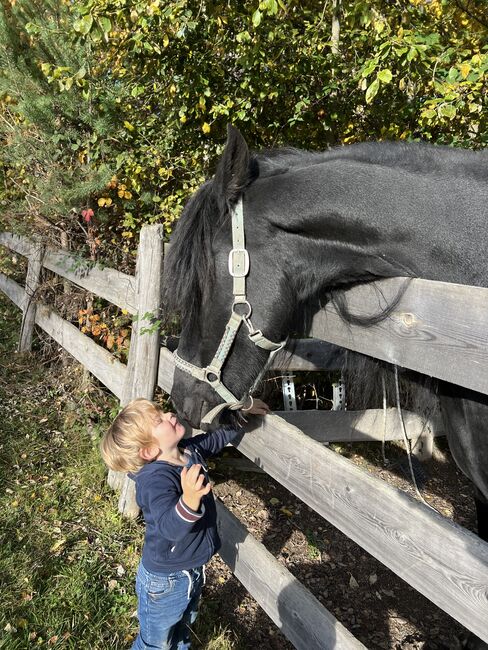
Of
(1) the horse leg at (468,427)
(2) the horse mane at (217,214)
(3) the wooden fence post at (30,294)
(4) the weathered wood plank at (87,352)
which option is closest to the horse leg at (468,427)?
(1) the horse leg at (468,427)

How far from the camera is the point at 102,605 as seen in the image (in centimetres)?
280

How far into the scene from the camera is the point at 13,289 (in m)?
7.27

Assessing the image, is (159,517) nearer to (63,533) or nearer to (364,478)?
(364,478)

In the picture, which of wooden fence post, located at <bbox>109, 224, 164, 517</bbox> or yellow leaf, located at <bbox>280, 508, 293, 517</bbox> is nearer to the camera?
wooden fence post, located at <bbox>109, 224, 164, 517</bbox>

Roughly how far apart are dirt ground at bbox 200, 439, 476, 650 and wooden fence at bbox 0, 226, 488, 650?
539 mm

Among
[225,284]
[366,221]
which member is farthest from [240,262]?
[366,221]

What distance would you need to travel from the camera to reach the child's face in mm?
2137

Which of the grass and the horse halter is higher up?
the horse halter

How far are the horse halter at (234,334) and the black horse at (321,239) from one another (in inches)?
1.0

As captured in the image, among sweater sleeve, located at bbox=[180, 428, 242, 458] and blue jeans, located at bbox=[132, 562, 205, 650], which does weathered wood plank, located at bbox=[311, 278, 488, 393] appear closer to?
sweater sleeve, located at bbox=[180, 428, 242, 458]

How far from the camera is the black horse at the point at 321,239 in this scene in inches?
67.1

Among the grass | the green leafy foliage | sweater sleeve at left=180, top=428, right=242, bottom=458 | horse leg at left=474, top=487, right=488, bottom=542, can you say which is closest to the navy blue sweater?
sweater sleeve at left=180, top=428, right=242, bottom=458

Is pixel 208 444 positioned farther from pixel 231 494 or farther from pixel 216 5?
pixel 216 5

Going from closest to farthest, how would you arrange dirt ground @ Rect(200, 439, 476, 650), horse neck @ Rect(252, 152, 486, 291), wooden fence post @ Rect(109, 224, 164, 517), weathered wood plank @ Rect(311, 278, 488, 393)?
weathered wood plank @ Rect(311, 278, 488, 393) < horse neck @ Rect(252, 152, 486, 291) < dirt ground @ Rect(200, 439, 476, 650) < wooden fence post @ Rect(109, 224, 164, 517)
